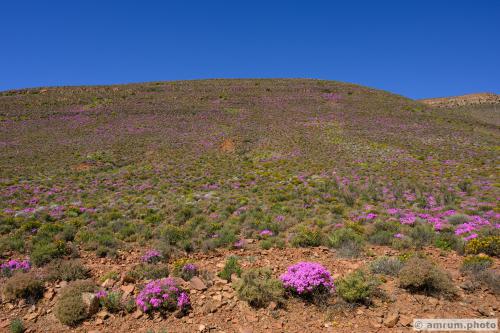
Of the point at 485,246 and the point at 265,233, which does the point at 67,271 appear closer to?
the point at 265,233

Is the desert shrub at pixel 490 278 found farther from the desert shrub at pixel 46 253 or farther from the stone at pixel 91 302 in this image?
the desert shrub at pixel 46 253

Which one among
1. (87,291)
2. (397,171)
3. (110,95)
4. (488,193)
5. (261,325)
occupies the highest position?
(110,95)

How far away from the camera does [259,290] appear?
24.4 ft

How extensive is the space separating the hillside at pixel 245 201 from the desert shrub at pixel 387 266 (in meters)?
0.35

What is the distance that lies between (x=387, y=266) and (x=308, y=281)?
9.03 feet

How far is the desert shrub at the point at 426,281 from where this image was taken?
714 centimetres

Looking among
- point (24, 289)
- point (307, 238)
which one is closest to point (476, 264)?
point (307, 238)

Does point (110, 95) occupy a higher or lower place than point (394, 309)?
higher

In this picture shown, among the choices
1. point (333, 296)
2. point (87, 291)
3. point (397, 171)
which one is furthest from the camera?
point (397, 171)

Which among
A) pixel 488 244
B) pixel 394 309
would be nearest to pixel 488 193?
pixel 488 244

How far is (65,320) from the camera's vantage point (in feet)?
22.7

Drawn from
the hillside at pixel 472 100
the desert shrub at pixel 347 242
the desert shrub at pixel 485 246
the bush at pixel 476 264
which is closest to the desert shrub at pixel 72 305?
the desert shrub at pixel 347 242

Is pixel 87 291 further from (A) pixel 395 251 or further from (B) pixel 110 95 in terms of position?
(B) pixel 110 95

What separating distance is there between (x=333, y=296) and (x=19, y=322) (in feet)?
25.7
